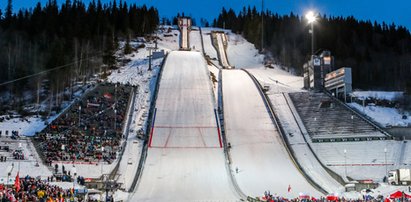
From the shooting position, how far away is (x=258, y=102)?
55.4 meters

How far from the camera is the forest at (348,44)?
2985 inches

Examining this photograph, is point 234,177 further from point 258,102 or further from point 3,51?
point 3,51

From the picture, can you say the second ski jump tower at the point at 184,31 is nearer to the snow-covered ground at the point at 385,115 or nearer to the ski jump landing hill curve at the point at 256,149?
the ski jump landing hill curve at the point at 256,149

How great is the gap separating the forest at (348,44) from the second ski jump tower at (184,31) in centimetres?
964

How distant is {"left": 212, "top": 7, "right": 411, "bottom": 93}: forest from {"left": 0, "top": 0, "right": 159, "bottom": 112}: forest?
20913 millimetres

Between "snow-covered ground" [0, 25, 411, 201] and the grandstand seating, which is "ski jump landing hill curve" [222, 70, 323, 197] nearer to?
"snow-covered ground" [0, 25, 411, 201]

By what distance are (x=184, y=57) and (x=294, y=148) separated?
34.5 metres

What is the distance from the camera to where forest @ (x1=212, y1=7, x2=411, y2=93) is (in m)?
75.8

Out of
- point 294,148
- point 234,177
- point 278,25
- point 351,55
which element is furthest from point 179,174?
point 278,25

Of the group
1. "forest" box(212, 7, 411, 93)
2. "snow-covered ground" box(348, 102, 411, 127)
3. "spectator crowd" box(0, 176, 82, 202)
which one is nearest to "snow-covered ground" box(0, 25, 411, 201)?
"snow-covered ground" box(348, 102, 411, 127)

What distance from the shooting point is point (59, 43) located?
6259 centimetres

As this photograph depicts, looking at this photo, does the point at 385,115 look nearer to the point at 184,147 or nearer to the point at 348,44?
the point at 184,147

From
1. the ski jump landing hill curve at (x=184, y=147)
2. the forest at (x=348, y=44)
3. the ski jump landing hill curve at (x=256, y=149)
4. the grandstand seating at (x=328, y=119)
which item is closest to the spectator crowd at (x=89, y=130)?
the ski jump landing hill curve at (x=184, y=147)

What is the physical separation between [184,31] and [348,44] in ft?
99.7
